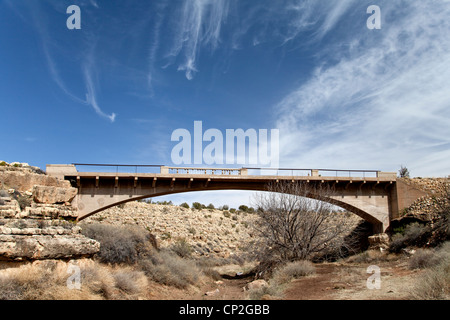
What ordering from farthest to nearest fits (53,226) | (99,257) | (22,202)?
1. (99,257)
2. (22,202)
3. (53,226)

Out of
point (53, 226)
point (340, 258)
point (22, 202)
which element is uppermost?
point (22, 202)

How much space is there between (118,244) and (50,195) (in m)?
4.28

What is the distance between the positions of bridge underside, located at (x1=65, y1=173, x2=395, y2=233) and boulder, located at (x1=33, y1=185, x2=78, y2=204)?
151 inches

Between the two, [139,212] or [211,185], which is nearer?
[211,185]

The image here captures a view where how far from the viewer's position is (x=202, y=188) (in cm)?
2552

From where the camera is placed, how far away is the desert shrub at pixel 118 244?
1739cm

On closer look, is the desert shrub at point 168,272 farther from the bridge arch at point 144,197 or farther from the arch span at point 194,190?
the arch span at point 194,190

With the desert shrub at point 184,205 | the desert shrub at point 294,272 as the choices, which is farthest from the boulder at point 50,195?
the desert shrub at point 184,205

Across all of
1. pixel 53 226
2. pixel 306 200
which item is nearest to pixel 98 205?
pixel 53 226
